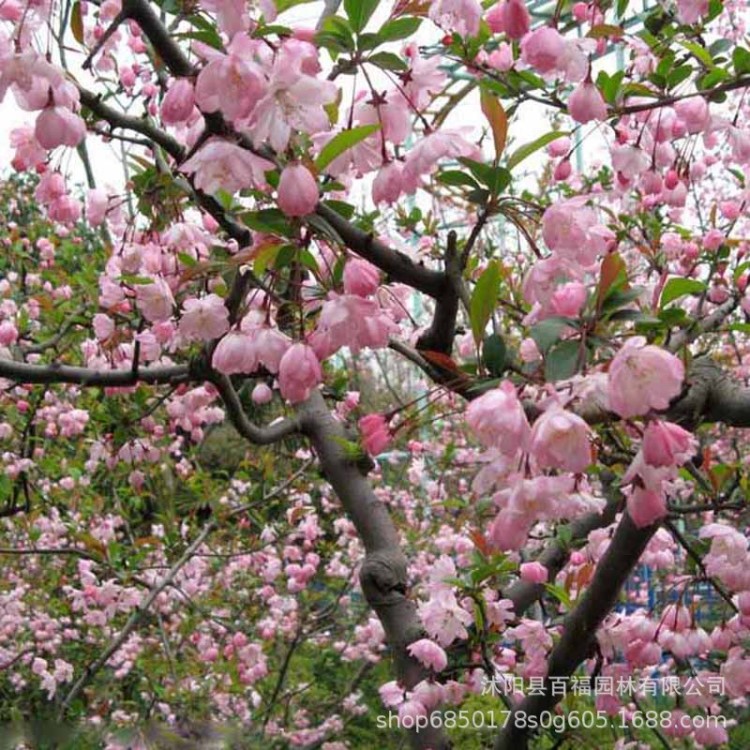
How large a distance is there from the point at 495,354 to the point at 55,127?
56 cm

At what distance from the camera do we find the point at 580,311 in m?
0.86

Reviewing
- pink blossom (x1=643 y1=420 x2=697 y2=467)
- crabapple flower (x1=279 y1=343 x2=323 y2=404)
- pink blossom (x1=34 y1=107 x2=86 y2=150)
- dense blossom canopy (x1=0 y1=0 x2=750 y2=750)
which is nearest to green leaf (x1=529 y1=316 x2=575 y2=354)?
dense blossom canopy (x1=0 y1=0 x2=750 y2=750)

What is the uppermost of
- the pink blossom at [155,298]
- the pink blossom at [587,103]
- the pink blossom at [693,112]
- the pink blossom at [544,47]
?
the pink blossom at [693,112]

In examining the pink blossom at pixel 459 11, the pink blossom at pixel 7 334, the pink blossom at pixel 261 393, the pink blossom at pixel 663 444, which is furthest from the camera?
the pink blossom at pixel 7 334

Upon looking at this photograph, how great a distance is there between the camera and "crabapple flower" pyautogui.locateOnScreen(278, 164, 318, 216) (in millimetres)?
815

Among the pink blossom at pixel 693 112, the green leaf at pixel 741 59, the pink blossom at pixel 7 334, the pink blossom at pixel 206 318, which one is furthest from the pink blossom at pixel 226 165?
the pink blossom at pixel 7 334

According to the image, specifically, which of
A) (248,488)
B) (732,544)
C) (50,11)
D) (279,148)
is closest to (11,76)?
(50,11)

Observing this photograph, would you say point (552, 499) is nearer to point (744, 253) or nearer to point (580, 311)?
point (580, 311)

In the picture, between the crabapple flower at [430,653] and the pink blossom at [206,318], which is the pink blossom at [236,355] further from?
the crabapple flower at [430,653]

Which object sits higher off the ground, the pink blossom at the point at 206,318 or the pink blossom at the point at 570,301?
the pink blossom at the point at 206,318

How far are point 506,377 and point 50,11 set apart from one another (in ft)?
2.28

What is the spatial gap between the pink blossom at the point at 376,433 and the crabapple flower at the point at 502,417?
0.16m

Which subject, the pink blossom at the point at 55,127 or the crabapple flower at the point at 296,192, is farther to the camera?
the pink blossom at the point at 55,127

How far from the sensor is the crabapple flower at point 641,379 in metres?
0.73
